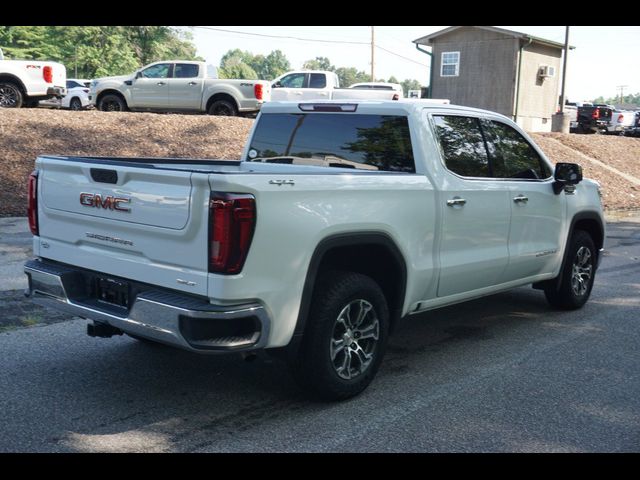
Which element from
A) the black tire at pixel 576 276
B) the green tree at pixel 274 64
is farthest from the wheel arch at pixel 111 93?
the green tree at pixel 274 64

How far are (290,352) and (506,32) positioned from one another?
31.7 metres

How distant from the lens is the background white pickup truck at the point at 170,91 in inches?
789

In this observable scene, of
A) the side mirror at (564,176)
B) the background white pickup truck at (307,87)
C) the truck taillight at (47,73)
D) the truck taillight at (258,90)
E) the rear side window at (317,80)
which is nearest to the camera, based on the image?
the side mirror at (564,176)

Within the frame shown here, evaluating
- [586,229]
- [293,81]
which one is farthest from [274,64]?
[586,229]

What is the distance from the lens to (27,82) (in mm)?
17375

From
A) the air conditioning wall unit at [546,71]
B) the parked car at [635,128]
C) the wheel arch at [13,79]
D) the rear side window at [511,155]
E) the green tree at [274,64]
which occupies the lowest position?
the rear side window at [511,155]

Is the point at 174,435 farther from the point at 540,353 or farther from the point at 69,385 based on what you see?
the point at 540,353

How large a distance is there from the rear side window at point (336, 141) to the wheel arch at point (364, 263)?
30.3 inches

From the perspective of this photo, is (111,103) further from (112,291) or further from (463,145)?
(112,291)

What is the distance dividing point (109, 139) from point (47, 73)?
352cm

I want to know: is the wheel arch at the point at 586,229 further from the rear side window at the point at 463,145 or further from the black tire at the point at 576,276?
the rear side window at the point at 463,145
